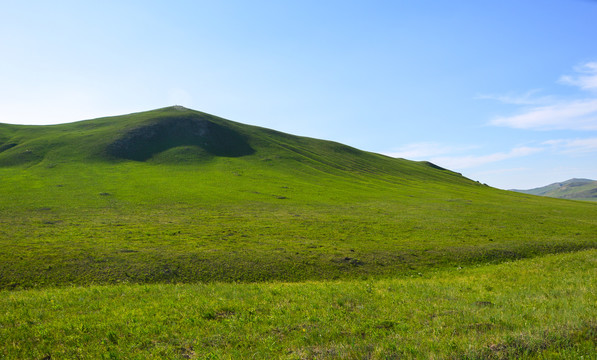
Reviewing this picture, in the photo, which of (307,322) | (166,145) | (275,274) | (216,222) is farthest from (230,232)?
(166,145)

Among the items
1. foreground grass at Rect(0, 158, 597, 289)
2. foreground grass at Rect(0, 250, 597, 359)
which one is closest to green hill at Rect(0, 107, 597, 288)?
foreground grass at Rect(0, 158, 597, 289)

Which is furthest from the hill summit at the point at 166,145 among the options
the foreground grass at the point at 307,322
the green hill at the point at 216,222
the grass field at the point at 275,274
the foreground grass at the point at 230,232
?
the foreground grass at the point at 307,322

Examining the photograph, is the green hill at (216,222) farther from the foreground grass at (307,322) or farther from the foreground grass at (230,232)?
the foreground grass at (307,322)

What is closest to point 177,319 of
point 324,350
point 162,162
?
point 324,350

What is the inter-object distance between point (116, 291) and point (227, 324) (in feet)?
36.9

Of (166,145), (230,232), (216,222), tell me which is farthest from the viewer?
(166,145)

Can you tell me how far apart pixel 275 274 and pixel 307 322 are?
15.2 metres

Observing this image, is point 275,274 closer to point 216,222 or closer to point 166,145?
point 216,222

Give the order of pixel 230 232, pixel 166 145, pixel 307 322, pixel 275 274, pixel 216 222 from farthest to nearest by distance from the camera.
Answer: pixel 166 145 < pixel 216 222 < pixel 230 232 < pixel 275 274 < pixel 307 322

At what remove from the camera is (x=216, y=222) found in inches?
2088

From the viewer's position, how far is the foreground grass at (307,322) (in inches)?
444

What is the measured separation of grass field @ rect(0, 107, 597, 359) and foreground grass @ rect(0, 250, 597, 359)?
9 centimetres

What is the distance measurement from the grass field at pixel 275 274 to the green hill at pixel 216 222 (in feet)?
1.10

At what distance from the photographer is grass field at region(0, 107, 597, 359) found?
12320mm
